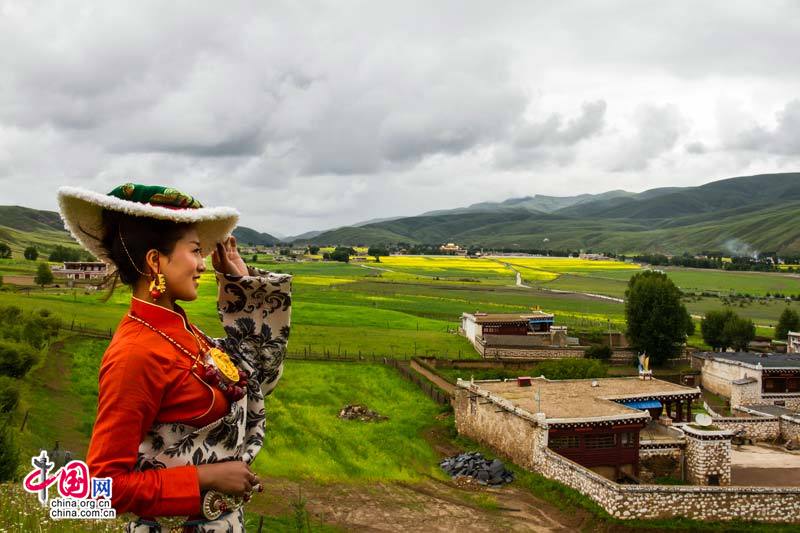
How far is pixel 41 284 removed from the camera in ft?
226

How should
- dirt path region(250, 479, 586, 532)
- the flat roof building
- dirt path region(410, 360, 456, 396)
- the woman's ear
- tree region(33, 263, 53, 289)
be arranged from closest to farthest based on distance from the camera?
the woman's ear < dirt path region(250, 479, 586, 532) < the flat roof building < dirt path region(410, 360, 456, 396) < tree region(33, 263, 53, 289)

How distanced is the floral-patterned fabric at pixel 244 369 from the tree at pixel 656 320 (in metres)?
52.8

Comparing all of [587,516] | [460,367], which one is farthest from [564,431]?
[460,367]

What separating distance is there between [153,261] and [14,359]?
84.8ft

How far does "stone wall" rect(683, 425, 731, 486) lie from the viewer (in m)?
24.8

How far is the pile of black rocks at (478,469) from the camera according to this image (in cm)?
2506

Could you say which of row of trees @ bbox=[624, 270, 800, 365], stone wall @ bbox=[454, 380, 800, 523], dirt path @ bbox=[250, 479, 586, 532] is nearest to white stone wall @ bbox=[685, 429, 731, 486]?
stone wall @ bbox=[454, 380, 800, 523]

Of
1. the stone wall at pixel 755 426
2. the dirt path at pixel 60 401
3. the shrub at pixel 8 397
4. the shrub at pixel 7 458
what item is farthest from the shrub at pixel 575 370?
the shrub at pixel 7 458

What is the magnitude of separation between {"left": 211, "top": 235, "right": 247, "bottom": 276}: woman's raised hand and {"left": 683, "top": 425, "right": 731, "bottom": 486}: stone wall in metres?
25.1

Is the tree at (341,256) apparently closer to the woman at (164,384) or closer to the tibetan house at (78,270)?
the tibetan house at (78,270)

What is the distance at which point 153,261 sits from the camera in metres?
3.70

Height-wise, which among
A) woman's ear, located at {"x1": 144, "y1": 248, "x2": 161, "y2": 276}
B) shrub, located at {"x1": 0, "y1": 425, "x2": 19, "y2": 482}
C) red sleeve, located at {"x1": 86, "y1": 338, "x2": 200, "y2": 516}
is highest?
woman's ear, located at {"x1": 144, "y1": 248, "x2": 161, "y2": 276}

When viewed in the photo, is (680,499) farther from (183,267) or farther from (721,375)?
(721,375)

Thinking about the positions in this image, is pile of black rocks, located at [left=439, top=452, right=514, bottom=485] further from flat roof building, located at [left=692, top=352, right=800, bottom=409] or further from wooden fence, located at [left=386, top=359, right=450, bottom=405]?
flat roof building, located at [left=692, top=352, right=800, bottom=409]
